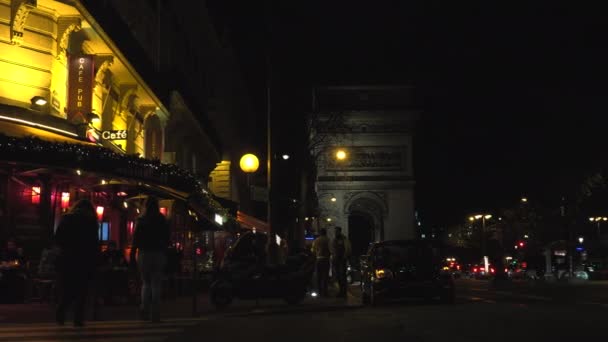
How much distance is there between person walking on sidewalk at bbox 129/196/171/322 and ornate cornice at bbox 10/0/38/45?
709cm

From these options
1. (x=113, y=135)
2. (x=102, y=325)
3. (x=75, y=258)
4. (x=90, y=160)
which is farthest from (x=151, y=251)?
(x=113, y=135)

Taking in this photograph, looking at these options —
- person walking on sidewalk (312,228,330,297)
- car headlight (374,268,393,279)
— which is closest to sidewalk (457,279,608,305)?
car headlight (374,268,393,279)

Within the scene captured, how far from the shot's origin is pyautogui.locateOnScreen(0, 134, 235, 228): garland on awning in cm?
1478

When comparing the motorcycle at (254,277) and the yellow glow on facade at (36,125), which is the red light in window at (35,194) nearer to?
the yellow glow on facade at (36,125)

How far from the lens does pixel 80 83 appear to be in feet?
58.7

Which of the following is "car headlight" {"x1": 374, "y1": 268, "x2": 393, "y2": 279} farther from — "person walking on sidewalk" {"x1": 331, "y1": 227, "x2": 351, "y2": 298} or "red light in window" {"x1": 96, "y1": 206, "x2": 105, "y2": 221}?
"red light in window" {"x1": 96, "y1": 206, "x2": 105, "y2": 221}

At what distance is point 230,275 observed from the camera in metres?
16.2

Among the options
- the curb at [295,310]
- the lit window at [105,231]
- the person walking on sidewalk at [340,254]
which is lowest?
the curb at [295,310]

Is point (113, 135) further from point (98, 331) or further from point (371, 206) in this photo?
point (371, 206)

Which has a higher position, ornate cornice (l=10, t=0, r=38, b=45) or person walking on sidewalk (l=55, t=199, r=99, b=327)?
ornate cornice (l=10, t=0, r=38, b=45)

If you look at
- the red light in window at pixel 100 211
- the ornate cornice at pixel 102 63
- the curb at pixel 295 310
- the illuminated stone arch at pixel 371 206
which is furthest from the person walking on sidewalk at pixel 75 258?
the illuminated stone arch at pixel 371 206

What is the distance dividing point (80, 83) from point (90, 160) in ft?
8.01

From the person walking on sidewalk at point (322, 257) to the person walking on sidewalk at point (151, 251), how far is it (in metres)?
8.29

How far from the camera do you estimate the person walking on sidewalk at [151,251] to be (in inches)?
440
